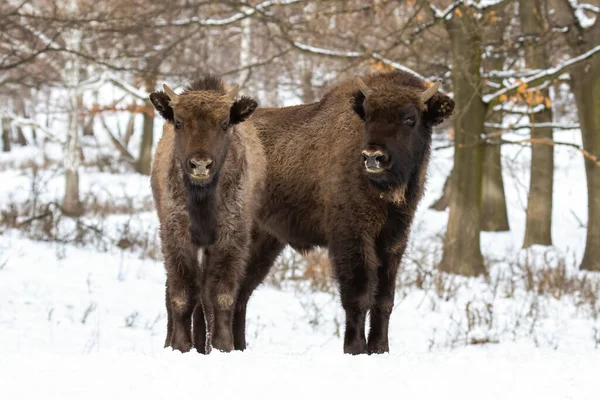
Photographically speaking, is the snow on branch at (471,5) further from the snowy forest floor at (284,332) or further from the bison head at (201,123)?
the bison head at (201,123)

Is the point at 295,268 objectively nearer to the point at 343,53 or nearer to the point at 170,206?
the point at 343,53

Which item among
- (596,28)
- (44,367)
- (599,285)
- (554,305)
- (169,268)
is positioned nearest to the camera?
(44,367)

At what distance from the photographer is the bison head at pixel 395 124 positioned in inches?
226

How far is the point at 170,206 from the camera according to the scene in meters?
5.81

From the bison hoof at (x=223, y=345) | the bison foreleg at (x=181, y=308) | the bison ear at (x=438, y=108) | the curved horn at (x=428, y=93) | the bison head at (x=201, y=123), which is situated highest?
the curved horn at (x=428, y=93)

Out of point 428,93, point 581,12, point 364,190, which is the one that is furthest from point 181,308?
point 581,12

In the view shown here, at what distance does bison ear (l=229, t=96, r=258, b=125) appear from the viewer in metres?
5.73

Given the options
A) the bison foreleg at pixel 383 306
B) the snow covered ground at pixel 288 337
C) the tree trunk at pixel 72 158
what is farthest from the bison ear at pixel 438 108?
the tree trunk at pixel 72 158

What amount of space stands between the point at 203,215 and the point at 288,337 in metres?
3.45

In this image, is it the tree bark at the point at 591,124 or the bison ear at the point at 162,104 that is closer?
the bison ear at the point at 162,104

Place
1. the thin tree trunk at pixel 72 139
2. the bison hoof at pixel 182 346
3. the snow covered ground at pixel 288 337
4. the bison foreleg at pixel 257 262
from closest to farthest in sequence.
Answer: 1. the snow covered ground at pixel 288 337
2. the bison hoof at pixel 182 346
3. the bison foreleg at pixel 257 262
4. the thin tree trunk at pixel 72 139

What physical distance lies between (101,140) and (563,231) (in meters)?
28.2

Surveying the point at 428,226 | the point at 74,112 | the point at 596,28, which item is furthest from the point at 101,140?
the point at 596,28

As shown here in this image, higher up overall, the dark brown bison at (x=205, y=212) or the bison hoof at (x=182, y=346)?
the dark brown bison at (x=205, y=212)
